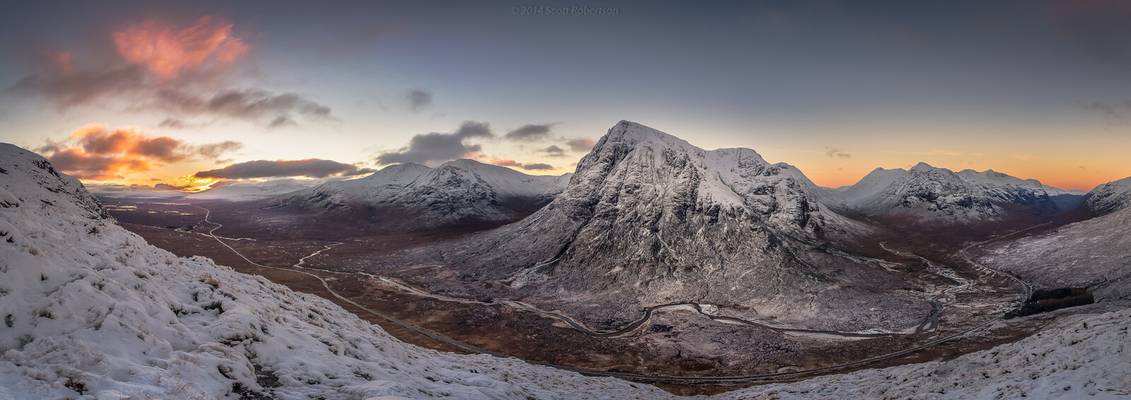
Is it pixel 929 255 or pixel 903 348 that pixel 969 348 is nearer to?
pixel 903 348

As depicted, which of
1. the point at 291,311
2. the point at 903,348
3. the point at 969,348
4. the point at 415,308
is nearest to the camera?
the point at 291,311

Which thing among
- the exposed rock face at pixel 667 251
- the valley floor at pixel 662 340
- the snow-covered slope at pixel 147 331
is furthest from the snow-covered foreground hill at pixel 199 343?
the exposed rock face at pixel 667 251

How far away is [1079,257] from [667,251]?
81395 millimetres

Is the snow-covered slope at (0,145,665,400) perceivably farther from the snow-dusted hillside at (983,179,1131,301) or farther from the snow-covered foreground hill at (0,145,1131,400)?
the snow-dusted hillside at (983,179,1131,301)

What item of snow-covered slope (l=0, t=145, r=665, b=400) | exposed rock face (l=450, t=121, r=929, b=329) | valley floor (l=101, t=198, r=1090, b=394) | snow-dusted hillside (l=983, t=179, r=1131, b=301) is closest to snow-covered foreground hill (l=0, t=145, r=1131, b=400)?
snow-covered slope (l=0, t=145, r=665, b=400)

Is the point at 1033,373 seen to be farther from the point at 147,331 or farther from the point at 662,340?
the point at 662,340

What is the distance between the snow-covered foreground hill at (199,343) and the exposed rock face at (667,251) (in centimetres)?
5818

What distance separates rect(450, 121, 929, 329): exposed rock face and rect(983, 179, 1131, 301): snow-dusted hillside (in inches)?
987

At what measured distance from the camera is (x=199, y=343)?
12.1 meters

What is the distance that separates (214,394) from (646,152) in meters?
122

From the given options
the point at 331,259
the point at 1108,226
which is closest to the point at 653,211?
the point at 331,259

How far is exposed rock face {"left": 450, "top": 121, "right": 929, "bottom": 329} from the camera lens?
80625 mm

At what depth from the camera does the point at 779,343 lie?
62.2 metres

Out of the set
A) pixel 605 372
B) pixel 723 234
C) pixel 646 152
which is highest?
pixel 646 152
